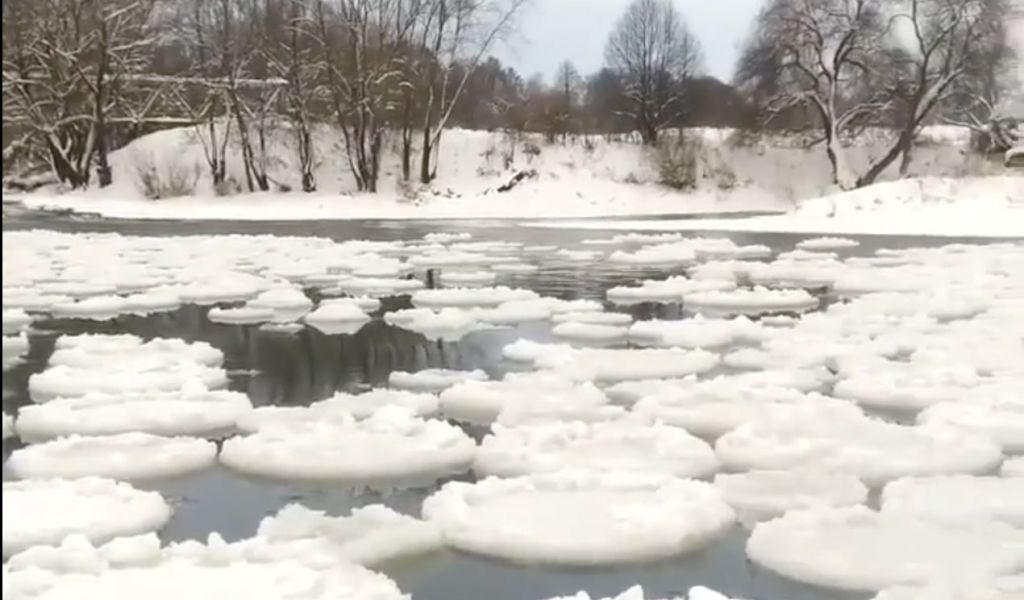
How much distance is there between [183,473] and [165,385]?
1141mm

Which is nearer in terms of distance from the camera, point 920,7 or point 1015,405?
point 1015,405

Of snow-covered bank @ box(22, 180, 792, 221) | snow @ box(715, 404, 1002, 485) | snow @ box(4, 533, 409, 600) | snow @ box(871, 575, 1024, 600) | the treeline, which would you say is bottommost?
snow-covered bank @ box(22, 180, 792, 221)

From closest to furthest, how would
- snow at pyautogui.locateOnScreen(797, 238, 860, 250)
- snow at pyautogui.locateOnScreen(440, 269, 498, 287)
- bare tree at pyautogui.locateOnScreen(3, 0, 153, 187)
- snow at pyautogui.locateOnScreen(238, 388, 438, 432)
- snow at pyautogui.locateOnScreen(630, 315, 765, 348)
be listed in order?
bare tree at pyautogui.locateOnScreen(3, 0, 153, 187), snow at pyautogui.locateOnScreen(238, 388, 438, 432), snow at pyautogui.locateOnScreen(630, 315, 765, 348), snow at pyautogui.locateOnScreen(440, 269, 498, 287), snow at pyautogui.locateOnScreen(797, 238, 860, 250)

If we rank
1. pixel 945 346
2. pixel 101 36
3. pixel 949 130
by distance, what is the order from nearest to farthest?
pixel 101 36 → pixel 945 346 → pixel 949 130

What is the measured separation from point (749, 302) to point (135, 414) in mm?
3744

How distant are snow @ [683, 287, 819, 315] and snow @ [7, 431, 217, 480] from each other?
12.0 ft

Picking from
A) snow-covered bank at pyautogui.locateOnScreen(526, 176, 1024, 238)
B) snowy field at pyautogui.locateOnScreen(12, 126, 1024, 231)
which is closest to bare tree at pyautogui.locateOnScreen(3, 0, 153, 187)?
snow-covered bank at pyautogui.locateOnScreen(526, 176, 1024, 238)

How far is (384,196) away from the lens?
20.4m

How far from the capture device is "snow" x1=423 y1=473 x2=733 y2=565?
2340 millimetres

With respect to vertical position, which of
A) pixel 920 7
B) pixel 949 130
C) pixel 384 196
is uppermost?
pixel 920 7

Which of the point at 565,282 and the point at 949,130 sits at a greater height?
the point at 949,130

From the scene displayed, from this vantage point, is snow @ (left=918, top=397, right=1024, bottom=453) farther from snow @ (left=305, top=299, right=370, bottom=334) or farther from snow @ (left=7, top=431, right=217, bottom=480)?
snow @ (left=305, top=299, right=370, bottom=334)

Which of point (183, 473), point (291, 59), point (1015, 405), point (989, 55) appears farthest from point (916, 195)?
point (183, 473)

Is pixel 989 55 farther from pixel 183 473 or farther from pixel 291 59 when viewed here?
pixel 183 473
